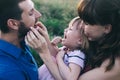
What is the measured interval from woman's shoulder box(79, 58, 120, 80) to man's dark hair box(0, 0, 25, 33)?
0.79 m

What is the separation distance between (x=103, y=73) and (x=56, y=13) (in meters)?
8.21

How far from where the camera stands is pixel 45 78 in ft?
14.3

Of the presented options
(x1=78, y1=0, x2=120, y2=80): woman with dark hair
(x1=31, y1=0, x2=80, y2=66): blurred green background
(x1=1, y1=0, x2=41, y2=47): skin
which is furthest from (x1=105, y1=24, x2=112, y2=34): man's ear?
(x1=31, y1=0, x2=80, y2=66): blurred green background

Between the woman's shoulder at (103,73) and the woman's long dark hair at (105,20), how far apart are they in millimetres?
35

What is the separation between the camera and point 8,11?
4.28 metres

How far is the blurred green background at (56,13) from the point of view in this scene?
10547mm

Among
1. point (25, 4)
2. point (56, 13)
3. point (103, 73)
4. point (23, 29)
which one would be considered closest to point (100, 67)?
point (103, 73)

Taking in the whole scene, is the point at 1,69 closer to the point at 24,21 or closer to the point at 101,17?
the point at 24,21

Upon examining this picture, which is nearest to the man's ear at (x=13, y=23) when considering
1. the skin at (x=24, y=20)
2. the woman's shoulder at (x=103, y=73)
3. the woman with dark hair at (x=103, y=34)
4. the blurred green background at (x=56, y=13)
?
the skin at (x=24, y=20)

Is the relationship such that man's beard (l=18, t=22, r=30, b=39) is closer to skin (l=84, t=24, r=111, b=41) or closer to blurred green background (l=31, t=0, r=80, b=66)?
skin (l=84, t=24, r=111, b=41)

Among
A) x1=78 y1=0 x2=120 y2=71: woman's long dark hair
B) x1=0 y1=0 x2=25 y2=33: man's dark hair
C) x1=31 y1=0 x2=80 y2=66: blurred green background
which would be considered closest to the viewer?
x1=78 y1=0 x2=120 y2=71: woman's long dark hair

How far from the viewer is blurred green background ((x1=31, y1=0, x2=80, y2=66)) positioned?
10547 millimetres

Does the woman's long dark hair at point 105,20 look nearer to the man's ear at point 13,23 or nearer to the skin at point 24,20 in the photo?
the skin at point 24,20

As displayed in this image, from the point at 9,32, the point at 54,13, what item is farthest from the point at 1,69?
the point at 54,13
